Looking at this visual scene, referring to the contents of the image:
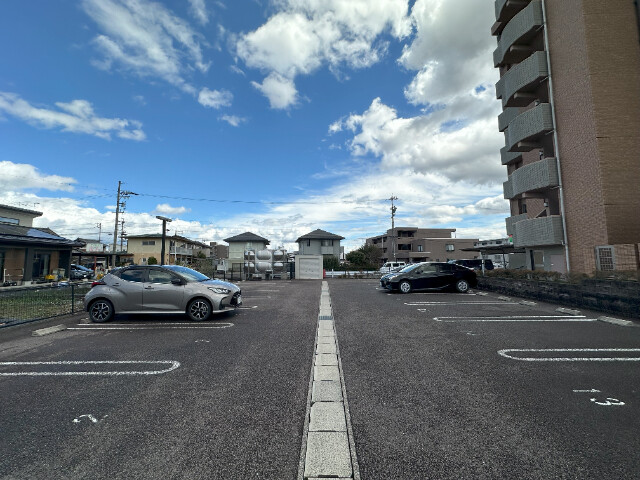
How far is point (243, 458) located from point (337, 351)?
9.03 feet

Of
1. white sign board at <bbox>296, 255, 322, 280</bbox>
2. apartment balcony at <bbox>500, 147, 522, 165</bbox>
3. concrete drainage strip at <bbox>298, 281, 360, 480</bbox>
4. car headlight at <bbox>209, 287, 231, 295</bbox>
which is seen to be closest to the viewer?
concrete drainage strip at <bbox>298, 281, 360, 480</bbox>

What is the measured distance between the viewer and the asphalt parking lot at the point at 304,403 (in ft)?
6.80

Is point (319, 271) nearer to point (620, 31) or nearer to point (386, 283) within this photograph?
point (386, 283)

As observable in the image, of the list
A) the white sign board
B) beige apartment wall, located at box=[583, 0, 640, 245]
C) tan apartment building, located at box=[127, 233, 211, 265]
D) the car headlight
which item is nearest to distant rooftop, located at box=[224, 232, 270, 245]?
tan apartment building, located at box=[127, 233, 211, 265]

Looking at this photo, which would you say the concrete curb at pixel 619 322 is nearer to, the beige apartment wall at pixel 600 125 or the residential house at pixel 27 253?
the beige apartment wall at pixel 600 125

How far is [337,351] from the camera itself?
473 cm

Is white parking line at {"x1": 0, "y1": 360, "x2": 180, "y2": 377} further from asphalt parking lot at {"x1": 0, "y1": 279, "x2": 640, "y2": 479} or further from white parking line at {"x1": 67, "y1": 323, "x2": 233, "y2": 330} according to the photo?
white parking line at {"x1": 67, "y1": 323, "x2": 233, "y2": 330}

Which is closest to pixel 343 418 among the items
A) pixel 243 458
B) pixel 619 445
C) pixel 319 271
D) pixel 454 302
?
pixel 243 458

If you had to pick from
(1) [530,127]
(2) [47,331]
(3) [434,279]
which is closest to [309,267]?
(3) [434,279]

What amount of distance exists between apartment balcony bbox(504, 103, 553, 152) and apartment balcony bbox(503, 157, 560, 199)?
1519mm

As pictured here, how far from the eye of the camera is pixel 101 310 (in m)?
7.20

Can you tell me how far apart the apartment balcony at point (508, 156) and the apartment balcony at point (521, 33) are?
5.53 meters

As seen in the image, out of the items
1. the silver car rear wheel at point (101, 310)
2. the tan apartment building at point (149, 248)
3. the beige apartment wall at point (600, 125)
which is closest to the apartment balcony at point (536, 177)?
the beige apartment wall at point (600, 125)

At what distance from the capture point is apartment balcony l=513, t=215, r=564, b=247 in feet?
46.0
